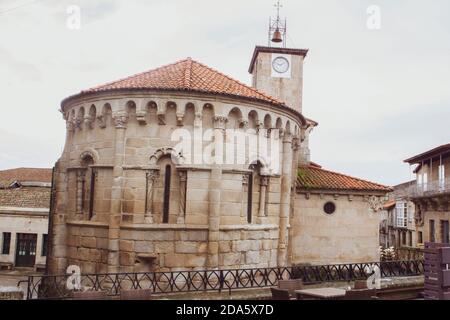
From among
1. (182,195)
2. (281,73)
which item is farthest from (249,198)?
(281,73)

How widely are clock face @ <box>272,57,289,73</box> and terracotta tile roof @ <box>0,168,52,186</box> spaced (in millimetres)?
26794

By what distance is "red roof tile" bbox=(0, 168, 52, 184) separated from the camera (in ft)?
153

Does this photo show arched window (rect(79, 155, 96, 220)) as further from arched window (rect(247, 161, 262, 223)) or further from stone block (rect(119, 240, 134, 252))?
arched window (rect(247, 161, 262, 223))

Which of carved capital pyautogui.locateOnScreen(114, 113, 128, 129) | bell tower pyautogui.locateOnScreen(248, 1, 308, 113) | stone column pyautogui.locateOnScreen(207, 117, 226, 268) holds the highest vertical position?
bell tower pyautogui.locateOnScreen(248, 1, 308, 113)

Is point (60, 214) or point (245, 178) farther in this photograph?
point (60, 214)

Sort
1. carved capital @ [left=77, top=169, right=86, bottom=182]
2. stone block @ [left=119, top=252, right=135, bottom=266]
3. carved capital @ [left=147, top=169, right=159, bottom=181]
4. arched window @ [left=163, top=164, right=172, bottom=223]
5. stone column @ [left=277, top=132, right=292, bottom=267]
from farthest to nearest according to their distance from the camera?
1. stone column @ [left=277, top=132, right=292, bottom=267]
2. carved capital @ [left=77, top=169, right=86, bottom=182]
3. arched window @ [left=163, top=164, right=172, bottom=223]
4. carved capital @ [left=147, top=169, right=159, bottom=181]
5. stone block @ [left=119, top=252, right=135, bottom=266]

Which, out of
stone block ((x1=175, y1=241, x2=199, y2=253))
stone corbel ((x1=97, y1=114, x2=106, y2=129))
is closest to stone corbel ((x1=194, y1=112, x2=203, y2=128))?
stone corbel ((x1=97, y1=114, x2=106, y2=129))

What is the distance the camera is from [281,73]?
31.2 meters

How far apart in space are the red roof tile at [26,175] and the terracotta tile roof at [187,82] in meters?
32.0

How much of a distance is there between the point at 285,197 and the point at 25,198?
2337 centimetres

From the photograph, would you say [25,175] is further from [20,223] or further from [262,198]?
[262,198]
